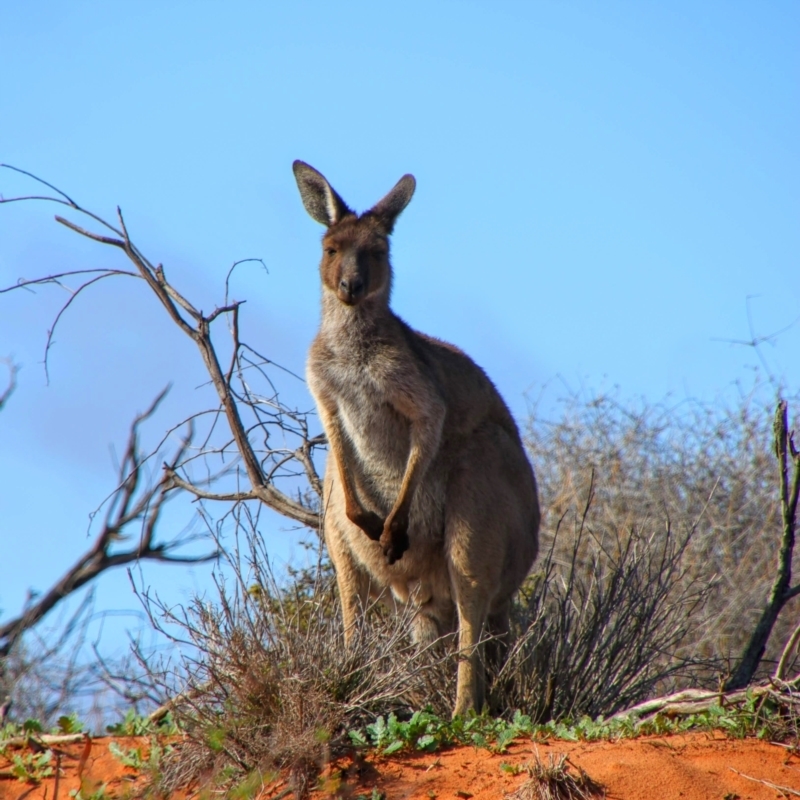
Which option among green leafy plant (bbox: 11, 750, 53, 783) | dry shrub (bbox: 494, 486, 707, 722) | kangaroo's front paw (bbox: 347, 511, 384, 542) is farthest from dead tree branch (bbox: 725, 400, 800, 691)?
green leafy plant (bbox: 11, 750, 53, 783)

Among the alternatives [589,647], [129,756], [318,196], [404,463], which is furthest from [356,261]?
[129,756]

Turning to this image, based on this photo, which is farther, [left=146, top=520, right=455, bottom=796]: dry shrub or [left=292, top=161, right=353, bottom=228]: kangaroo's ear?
[left=292, top=161, right=353, bottom=228]: kangaroo's ear

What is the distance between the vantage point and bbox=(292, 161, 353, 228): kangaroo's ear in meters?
6.29

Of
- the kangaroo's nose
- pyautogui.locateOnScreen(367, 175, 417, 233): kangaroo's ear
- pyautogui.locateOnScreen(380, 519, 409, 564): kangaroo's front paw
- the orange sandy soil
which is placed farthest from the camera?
pyautogui.locateOnScreen(367, 175, 417, 233): kangaroo's ear

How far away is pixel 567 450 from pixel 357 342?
7803 millimetres

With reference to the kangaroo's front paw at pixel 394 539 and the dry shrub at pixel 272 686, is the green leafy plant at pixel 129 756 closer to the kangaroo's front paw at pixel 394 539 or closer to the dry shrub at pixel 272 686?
the dry shrub at pixel 272 686

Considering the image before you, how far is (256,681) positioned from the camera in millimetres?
4699

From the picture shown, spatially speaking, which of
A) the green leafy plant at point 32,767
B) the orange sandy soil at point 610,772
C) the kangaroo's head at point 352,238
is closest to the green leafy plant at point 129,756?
the orange sandy soil at point 610,772

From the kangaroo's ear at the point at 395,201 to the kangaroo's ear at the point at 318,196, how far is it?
170 mm

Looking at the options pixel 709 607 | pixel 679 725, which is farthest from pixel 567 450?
pixel 679 725

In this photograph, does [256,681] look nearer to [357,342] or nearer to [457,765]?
[457,765]

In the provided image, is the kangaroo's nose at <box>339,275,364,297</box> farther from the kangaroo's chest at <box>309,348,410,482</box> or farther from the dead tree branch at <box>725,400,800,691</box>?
the dead tree branch at <box>725,400,800,691</box>

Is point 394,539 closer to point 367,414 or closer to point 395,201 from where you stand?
point 367,414

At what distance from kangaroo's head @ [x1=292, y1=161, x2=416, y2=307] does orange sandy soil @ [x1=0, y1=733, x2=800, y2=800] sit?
2.39m
